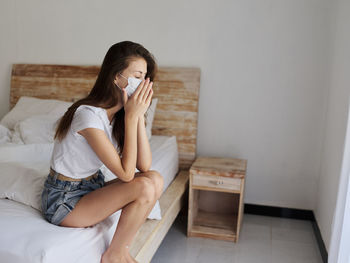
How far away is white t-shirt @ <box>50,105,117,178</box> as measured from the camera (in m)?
1.37

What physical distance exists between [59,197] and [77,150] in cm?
19

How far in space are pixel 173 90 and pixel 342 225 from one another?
160 centimetres

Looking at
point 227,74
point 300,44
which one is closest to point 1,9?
point 227,74

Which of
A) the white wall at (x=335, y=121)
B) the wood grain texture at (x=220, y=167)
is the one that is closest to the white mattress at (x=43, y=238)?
the wood grain texture at (x=220, y=167)

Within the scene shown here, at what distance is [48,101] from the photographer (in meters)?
2.95

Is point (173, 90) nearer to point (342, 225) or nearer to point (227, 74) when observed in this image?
point (227, 74)

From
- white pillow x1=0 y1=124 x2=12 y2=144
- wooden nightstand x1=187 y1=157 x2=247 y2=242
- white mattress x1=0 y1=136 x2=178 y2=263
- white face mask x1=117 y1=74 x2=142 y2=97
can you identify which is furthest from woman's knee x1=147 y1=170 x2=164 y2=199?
white pillow x1=0 y1=124 x2=12 y2=144

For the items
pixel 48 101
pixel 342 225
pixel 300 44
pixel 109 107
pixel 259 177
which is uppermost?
pixel 300 44

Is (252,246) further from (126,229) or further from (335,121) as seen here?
(126,229)

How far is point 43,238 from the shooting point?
120cm

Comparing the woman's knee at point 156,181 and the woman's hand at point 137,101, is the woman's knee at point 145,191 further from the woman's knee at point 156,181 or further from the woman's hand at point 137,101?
the woman's hand at point 137,101

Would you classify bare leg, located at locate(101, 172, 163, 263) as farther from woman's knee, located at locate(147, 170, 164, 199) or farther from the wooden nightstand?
the wooden nightstand

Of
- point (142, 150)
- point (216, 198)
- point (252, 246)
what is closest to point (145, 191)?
point (142, 150)

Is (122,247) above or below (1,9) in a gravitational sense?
below
